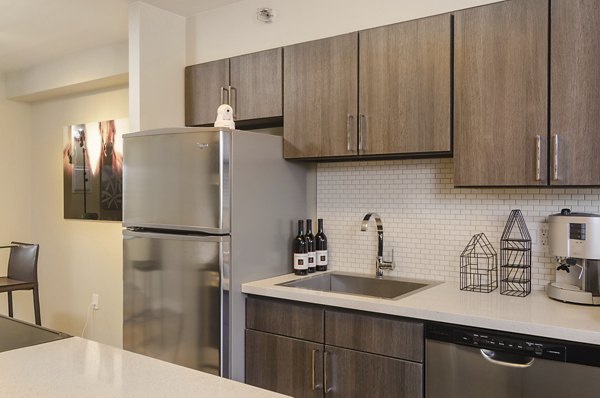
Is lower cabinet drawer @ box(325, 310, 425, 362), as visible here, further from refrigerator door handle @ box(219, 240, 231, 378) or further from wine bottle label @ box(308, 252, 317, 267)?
wine bottle label @ box(308, 252, 317, 267)

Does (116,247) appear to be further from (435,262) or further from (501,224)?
(501,224)

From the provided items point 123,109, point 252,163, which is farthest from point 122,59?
point 252,163

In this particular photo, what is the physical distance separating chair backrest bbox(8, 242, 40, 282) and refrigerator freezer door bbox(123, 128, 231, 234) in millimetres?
1519

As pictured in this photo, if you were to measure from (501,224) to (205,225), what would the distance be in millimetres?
1445

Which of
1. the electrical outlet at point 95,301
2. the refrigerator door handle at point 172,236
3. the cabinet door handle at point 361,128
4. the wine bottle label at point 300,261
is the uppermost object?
the cabinet door handle at point 361,128

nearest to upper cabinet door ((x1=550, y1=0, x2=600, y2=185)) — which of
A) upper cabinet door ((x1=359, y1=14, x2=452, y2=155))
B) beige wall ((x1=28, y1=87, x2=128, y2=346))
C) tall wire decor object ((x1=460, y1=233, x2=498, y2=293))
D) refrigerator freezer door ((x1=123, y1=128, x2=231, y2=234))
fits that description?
upper cabinet door ((x1=359, y1=14, x2=452, y2=155))

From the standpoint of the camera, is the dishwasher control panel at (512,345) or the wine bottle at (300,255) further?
the wine bottle at (300,255)

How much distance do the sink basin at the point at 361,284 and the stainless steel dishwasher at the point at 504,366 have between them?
0.62 m

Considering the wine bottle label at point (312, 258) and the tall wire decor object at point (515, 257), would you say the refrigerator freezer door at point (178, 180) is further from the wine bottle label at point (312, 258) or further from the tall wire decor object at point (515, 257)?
the tall wire decor object at point (515, 257)

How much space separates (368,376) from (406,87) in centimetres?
131

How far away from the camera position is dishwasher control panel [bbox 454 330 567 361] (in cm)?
171

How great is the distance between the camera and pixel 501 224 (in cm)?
242

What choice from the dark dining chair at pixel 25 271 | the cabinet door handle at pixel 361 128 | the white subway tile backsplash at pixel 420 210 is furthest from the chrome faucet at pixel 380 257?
the dark dining chair at pixel 25 271

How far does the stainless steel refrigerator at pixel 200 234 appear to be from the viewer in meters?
2.47
